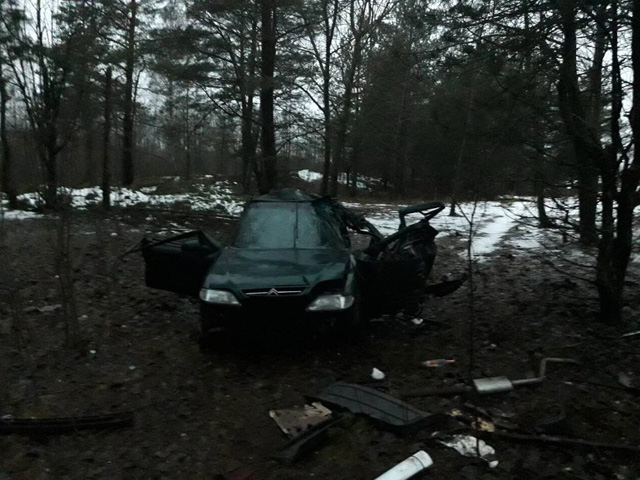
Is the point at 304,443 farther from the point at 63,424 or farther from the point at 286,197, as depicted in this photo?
the point at 286,197

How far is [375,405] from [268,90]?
15801 mm

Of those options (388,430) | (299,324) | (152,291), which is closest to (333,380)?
(299,324)

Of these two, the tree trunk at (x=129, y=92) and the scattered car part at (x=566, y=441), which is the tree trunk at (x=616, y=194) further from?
the tree trunk at (x=129, y=92)

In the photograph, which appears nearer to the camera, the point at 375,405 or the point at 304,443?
the point at 304,443

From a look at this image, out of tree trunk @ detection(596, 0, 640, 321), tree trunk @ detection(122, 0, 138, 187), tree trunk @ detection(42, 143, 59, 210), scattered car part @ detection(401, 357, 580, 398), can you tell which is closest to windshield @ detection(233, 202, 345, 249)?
tree trunk @ detection(42, 143, 59, 210)

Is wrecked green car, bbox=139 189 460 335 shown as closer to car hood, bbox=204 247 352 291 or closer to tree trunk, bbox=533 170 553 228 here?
car hood, bbox=204 247 352 291

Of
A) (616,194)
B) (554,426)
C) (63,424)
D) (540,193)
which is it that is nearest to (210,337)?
(63,424)

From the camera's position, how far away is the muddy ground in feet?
13.1

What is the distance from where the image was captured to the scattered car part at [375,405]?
4.35 m

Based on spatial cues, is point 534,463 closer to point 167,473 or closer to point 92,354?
point 167,473

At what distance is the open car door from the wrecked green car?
12 millimetres

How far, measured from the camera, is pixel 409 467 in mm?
3760

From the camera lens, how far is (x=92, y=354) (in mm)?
6238

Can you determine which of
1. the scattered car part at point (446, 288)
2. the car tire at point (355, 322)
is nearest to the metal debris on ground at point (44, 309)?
the car tire at point (355, 322)
